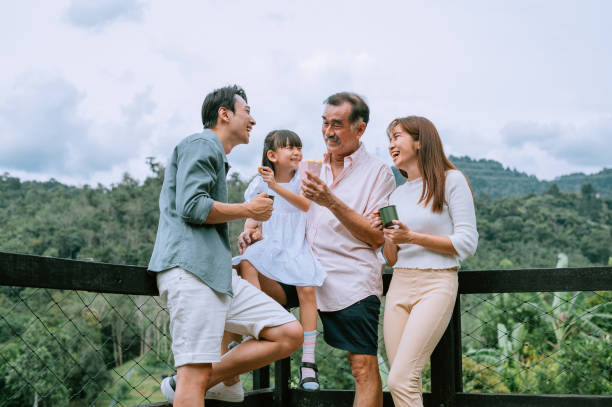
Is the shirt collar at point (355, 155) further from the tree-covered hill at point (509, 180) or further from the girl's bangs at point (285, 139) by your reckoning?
the tree-covered hill at point (509, 180)

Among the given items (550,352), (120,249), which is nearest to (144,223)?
(120,249)

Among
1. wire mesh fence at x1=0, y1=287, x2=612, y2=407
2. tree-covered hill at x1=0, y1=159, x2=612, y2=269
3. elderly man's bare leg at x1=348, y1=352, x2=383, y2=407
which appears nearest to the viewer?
elderly man's bare leg at x1=348, y1=352, x2=383, y2=407

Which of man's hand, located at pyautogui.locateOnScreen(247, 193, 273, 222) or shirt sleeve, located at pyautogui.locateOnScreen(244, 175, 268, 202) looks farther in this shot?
shirt sleeve, located at pyautogui.locateOnScreen(244, 175, 268, 202)

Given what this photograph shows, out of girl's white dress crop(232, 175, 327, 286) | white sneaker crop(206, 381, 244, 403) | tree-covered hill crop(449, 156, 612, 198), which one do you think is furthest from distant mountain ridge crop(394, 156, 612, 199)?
white sneaker crop(206, 381, 244, 403)

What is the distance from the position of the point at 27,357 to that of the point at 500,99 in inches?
2096

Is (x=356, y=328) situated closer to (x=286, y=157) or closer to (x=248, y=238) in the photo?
(x=248, y=238)

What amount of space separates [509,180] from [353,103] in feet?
190

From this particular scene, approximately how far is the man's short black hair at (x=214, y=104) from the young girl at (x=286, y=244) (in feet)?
1.26

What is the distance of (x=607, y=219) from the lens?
113 ft

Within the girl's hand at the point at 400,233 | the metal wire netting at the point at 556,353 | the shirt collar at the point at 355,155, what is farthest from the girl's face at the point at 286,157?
the metal wire netting at the point at 556,353

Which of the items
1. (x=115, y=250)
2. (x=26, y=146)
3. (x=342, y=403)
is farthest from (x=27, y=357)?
(x=26, y=146)

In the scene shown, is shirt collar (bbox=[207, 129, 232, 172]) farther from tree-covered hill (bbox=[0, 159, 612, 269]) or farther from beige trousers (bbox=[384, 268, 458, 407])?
tree-covered hill (bbox=[0, 159, 612, 269])

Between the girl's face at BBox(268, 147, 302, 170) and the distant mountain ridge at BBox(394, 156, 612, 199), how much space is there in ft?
162

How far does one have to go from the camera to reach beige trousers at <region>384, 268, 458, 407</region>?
2312 millimetres
